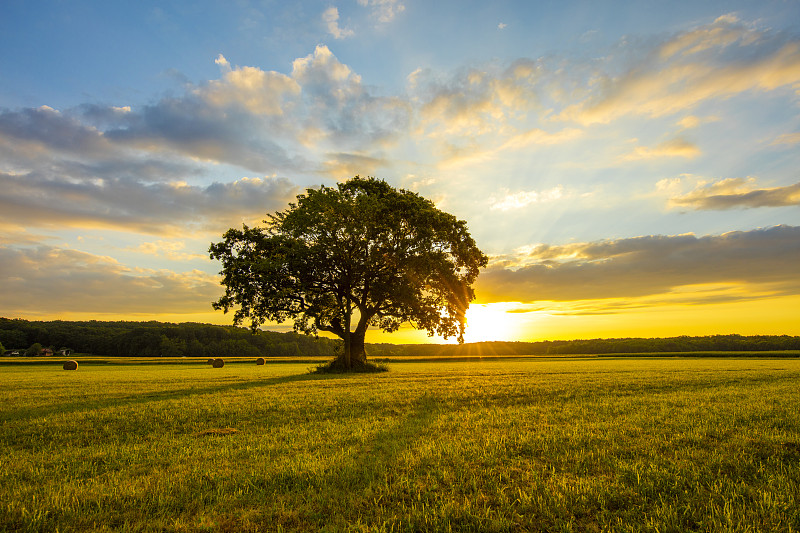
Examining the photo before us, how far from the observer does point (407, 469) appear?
665 cm

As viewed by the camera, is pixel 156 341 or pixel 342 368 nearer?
pixel 342 368

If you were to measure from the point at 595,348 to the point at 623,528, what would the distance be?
128885 mm

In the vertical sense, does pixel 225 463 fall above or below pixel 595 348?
above

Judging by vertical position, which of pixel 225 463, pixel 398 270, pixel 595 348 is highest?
pixel 398 270

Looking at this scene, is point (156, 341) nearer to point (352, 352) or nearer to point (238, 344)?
point (238, 344)

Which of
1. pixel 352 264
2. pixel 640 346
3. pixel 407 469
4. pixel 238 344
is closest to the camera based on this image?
pixel 407 469

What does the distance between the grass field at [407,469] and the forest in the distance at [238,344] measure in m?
93.4

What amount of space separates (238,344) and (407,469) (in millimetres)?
132026

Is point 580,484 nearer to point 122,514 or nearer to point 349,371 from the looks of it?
point 122,514

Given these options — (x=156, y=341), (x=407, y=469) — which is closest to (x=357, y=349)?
(x=407, y=469)

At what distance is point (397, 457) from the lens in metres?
7.30

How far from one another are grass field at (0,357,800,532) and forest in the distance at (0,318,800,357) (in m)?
93.4

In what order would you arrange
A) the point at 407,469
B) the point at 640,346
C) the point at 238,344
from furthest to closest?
the point at 238,344 → the point at 640,346 → the point at 407,469

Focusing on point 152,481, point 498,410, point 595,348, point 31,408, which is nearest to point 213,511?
point 152,481
